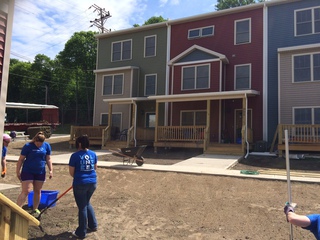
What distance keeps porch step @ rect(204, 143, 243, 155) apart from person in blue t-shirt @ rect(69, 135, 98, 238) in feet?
35.2

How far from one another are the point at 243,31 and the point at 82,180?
1596cm

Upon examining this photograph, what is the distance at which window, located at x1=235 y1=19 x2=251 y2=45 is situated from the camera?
1752 centimetres

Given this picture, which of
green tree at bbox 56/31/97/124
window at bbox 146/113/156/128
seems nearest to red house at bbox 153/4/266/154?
window at bbox 146/113/156/128

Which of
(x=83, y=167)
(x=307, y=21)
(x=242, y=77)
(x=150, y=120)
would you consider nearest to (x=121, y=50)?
(x=150, y=120)

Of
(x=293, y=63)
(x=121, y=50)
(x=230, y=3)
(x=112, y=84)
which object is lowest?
(x=112, y=84)

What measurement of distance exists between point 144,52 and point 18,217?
19087mm

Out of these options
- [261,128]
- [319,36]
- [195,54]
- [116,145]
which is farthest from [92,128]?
[319,36]

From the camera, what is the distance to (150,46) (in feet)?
69.3

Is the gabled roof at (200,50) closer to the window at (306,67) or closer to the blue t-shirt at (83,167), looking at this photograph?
the window at (306,67)

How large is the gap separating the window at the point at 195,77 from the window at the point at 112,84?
5.43 m

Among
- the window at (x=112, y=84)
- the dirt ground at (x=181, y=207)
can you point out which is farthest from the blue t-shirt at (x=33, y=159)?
the window at (x=112, y=84)

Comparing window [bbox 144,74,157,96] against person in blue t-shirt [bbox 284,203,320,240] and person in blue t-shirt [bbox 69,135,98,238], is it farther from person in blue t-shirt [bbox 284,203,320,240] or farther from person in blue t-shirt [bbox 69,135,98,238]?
person in blue t-shirt [bbox 284,203,320,240]

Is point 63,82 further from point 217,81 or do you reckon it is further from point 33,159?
point 33,159

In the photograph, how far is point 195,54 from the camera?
18328 millimetres
